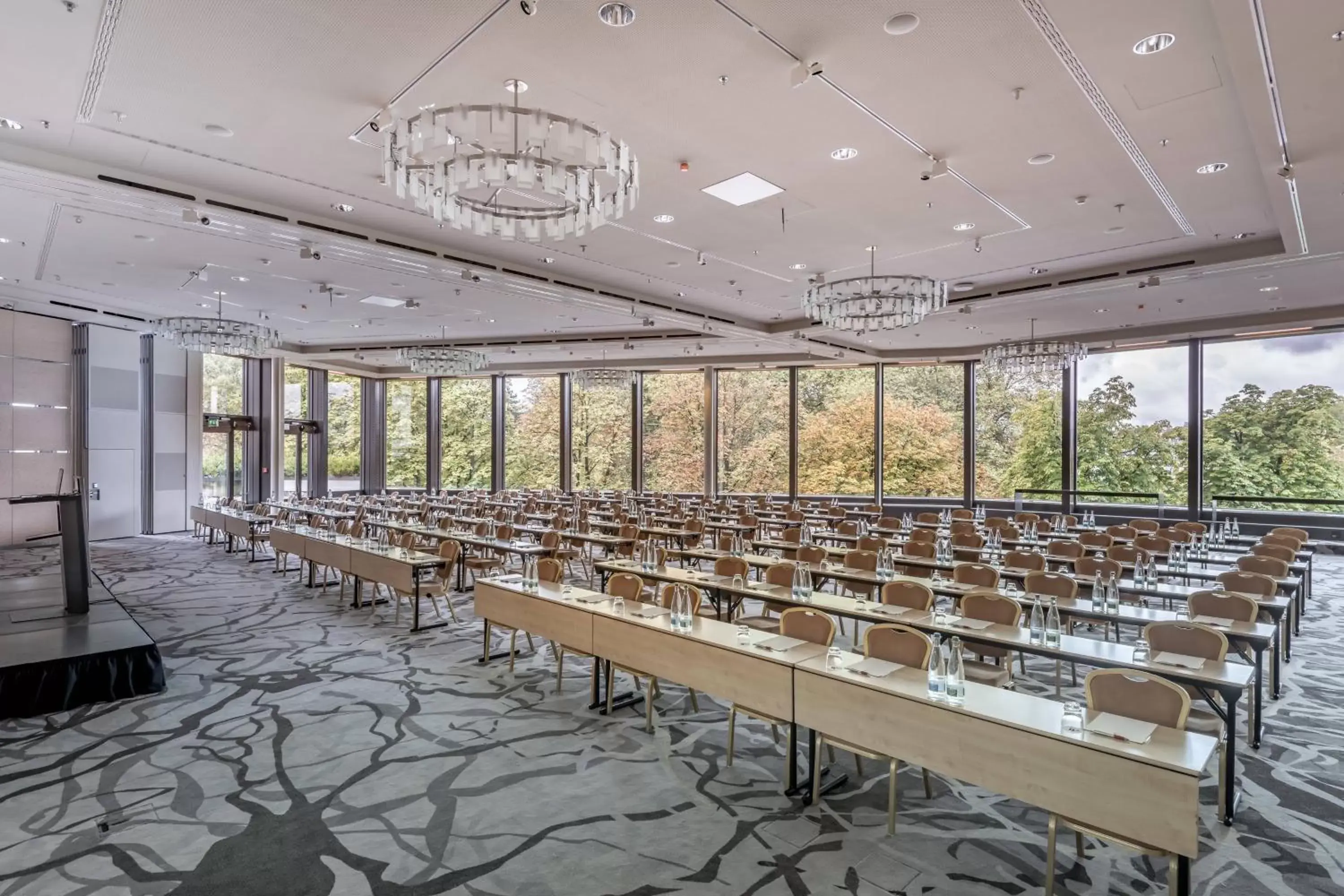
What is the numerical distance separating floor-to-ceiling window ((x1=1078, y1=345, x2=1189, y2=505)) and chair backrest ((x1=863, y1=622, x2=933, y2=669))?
51.3ft

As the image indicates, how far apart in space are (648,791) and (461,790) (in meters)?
1.18

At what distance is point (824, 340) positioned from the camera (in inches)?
693

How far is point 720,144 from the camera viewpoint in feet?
21.1

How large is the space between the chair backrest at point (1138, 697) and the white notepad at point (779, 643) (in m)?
1.71

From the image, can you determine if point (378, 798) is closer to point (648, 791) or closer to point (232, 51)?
point (648, 791)

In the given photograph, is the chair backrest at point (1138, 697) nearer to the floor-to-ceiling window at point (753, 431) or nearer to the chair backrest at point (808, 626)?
the chair backrest at point (808, 626)

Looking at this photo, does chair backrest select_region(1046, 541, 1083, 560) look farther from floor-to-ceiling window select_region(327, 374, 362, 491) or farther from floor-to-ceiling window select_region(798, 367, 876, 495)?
floor-to-ceiling window select_region(327, 374, 362, 491)

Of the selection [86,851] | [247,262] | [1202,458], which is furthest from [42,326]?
[1202,458]

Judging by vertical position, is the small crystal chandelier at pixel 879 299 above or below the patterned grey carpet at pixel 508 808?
above

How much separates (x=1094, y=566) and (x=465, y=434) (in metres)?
21.5

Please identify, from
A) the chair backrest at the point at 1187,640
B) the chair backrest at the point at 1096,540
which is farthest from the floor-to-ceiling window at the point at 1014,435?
the chair backrest at the point at 1187,640

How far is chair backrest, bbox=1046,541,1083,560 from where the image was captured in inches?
366

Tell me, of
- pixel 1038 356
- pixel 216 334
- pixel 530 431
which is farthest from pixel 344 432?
pixel 1038 356

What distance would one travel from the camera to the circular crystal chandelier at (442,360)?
15.6 m
